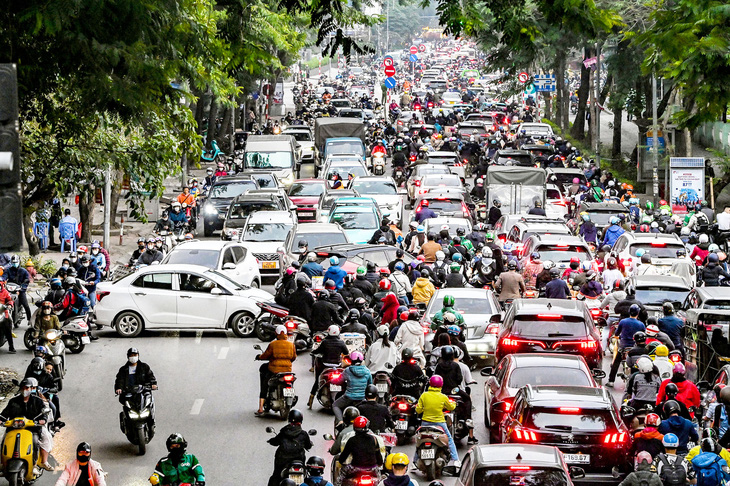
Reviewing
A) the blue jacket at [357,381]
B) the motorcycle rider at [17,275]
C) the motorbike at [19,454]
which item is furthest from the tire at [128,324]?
the blue jacket at [357,381]

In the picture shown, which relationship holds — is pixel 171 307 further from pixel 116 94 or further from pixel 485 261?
pixel 116 94

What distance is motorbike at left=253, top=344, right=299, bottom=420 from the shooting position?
715 inches

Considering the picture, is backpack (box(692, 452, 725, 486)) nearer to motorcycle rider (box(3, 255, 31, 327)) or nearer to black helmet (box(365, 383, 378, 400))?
black helmet (box(365, 383, 378, 400))

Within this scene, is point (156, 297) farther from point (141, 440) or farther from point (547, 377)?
point (547, 377)

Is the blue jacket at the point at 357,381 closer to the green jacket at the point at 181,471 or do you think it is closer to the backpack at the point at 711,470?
the green jacket at the point at 181,471

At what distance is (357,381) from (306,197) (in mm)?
24539

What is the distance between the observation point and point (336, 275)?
2414 cm

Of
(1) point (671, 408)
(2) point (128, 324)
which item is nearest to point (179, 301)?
(2) point (128, 324)

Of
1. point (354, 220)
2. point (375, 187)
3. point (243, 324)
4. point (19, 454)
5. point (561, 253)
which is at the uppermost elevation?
point (375, 187)

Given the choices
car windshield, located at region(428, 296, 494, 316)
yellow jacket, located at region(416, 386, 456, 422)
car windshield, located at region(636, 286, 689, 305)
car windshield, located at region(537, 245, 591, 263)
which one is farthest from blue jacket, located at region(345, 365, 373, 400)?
car windshield, located at region(537, 245, 591, 263)

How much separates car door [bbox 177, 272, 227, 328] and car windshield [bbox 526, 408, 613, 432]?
11415 millimetres

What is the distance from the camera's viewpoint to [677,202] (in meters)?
37.8

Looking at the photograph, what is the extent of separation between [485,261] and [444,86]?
90.1m

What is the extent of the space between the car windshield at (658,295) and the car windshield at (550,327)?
4.83m
